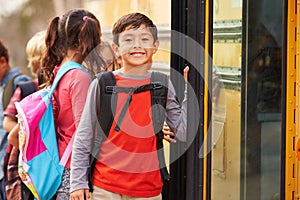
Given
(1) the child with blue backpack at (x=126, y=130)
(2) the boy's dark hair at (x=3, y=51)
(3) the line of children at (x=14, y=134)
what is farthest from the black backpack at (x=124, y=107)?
(2) the boy's dark hair at (x=3, y=51)

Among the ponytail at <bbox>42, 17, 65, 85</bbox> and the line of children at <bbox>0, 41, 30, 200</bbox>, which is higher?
the ponytail at <bbox>42, 17, 65, 85</bbox>

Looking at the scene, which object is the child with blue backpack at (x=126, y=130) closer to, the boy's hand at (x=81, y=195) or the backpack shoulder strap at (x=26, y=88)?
the boy's hand at (x=81, y=195)

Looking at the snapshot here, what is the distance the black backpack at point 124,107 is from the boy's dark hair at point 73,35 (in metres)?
0.30

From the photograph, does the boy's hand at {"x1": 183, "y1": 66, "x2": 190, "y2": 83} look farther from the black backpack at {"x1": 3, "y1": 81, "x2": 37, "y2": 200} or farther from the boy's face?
the black backpack at {"x1": 3, "y1": 81, "x2": 37, "y2": 200}

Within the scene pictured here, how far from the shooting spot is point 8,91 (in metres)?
3.71

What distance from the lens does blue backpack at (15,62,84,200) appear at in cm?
253

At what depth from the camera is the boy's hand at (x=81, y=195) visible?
2.33 m

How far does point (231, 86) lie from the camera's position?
8.23ft

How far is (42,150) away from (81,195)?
0.31m

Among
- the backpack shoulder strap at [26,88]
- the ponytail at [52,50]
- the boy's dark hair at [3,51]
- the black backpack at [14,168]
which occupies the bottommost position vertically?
the black backpack at [14,168]

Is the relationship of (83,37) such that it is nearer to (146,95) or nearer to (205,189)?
(146,95)

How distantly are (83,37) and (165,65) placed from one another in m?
0.35

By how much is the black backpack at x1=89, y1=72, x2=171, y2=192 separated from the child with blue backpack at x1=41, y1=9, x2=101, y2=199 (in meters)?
0.16

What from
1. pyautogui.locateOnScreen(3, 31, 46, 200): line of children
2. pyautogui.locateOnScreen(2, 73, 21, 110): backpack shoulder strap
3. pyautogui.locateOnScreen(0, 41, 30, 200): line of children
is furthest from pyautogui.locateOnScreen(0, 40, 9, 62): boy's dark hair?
pyautogui.locateOnScreen(3, 31, 46, 200): line of children
